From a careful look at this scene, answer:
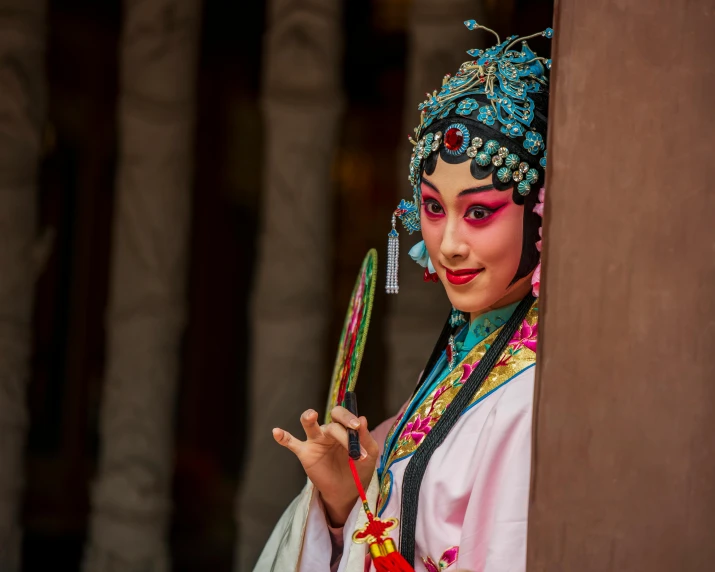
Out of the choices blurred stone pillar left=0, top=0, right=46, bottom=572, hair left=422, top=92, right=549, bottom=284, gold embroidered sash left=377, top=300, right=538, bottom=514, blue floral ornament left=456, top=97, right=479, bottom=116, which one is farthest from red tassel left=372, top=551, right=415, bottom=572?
blurred stone pillar left=0, top=0, right=46, bottom=572

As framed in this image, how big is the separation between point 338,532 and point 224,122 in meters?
Result: 1.51

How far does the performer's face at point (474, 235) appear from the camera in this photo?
1.45 m

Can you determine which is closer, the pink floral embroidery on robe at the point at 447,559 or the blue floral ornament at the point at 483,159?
the pink floral embroidery on robe at the point at 447,559

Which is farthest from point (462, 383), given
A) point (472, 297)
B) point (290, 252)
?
point (290, 252)

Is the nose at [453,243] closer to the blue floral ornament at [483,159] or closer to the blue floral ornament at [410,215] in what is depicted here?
the blue floral ornament at [483,159]

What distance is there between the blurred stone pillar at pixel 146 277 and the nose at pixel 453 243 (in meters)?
1.41

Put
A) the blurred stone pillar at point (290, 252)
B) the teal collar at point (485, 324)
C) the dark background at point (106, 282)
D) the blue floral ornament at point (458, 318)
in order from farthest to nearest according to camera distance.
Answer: the dark background at point (106, 282), the blurred stone pillar at point (290, 252), the blue floral ornament at point (458, 318), the teal collar at point (485, 324)

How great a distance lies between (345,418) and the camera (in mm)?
1448

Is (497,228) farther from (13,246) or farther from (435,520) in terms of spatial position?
(13,246)

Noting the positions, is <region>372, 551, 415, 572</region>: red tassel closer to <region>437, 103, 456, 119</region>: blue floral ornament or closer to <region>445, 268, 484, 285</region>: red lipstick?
<region>445, 268, 484, 285</region>: red lipstick

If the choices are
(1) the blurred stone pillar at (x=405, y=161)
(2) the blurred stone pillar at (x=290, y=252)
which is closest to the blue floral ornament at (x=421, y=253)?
(1) the blurred stone pillar at (x=405, y=161)

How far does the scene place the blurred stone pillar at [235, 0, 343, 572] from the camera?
8.55 feet

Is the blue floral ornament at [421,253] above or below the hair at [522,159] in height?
below

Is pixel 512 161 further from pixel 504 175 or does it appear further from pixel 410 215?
pixel 410 215
